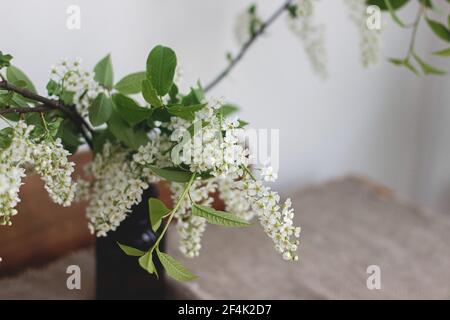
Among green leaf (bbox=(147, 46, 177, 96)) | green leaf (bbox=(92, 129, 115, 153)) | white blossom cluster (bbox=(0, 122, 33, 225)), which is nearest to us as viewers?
white blossom cluster (bbox=(0, 122, 33, 225))

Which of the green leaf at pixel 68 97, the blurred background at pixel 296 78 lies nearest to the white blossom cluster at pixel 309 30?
the blurred background at pixel 296 78

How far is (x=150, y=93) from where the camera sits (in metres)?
0.72

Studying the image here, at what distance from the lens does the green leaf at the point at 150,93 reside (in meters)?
0.71

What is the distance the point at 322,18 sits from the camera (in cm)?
148

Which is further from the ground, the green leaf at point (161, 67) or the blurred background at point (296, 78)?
the green leaf at point (161, 67)

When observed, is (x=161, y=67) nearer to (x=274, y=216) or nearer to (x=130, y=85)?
(x=130, y=85)

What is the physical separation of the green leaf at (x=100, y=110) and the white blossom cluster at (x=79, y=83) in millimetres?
14

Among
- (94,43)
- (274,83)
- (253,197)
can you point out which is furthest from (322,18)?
(253,197)

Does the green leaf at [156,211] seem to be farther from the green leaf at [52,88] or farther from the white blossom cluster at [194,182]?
the green leaf at [52,88]

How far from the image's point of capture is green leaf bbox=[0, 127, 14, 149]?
0.65m

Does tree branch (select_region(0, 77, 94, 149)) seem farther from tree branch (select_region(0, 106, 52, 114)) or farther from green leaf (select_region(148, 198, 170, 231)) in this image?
green leaf (select_region(148, 198, 170, 231))

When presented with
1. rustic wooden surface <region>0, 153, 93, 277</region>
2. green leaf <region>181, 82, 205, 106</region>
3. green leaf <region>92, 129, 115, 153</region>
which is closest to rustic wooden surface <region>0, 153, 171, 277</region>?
rustic wooden surface <region>0, 153, 93, 277</region>

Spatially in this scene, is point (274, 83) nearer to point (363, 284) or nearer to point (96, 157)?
point (363, 284)

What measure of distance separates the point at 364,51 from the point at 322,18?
0.47m
